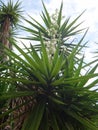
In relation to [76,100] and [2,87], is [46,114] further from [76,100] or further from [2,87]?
[2,87]

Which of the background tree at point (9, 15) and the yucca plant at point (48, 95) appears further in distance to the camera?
the background tree at point (9, 15)

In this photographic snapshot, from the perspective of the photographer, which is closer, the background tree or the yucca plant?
the yucca plant

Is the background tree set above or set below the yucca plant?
above

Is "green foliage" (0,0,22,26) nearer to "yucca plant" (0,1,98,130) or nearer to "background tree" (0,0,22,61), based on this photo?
"background tree" (0,0,22,61)

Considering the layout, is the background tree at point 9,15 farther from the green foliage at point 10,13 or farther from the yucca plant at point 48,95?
the yucca plant at point 48,95

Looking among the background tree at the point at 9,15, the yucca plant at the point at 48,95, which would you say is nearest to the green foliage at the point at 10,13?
the background tree at the point at 9,15

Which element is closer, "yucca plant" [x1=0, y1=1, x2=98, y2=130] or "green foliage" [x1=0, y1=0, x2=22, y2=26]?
"yucca plant" [x1=0, y1=1, x2=98, y2=130]

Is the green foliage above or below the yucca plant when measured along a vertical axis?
above

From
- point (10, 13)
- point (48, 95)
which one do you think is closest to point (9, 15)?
point (10, 13)

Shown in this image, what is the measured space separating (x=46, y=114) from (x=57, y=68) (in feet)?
1.86

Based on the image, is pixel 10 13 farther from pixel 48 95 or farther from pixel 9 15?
pixel 48 95

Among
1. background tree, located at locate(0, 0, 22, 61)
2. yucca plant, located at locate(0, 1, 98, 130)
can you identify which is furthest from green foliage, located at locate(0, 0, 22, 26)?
yucca plant, located at locate(0, 1, 98, 130)

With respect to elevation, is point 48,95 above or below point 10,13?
below

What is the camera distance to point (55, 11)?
509 cm
